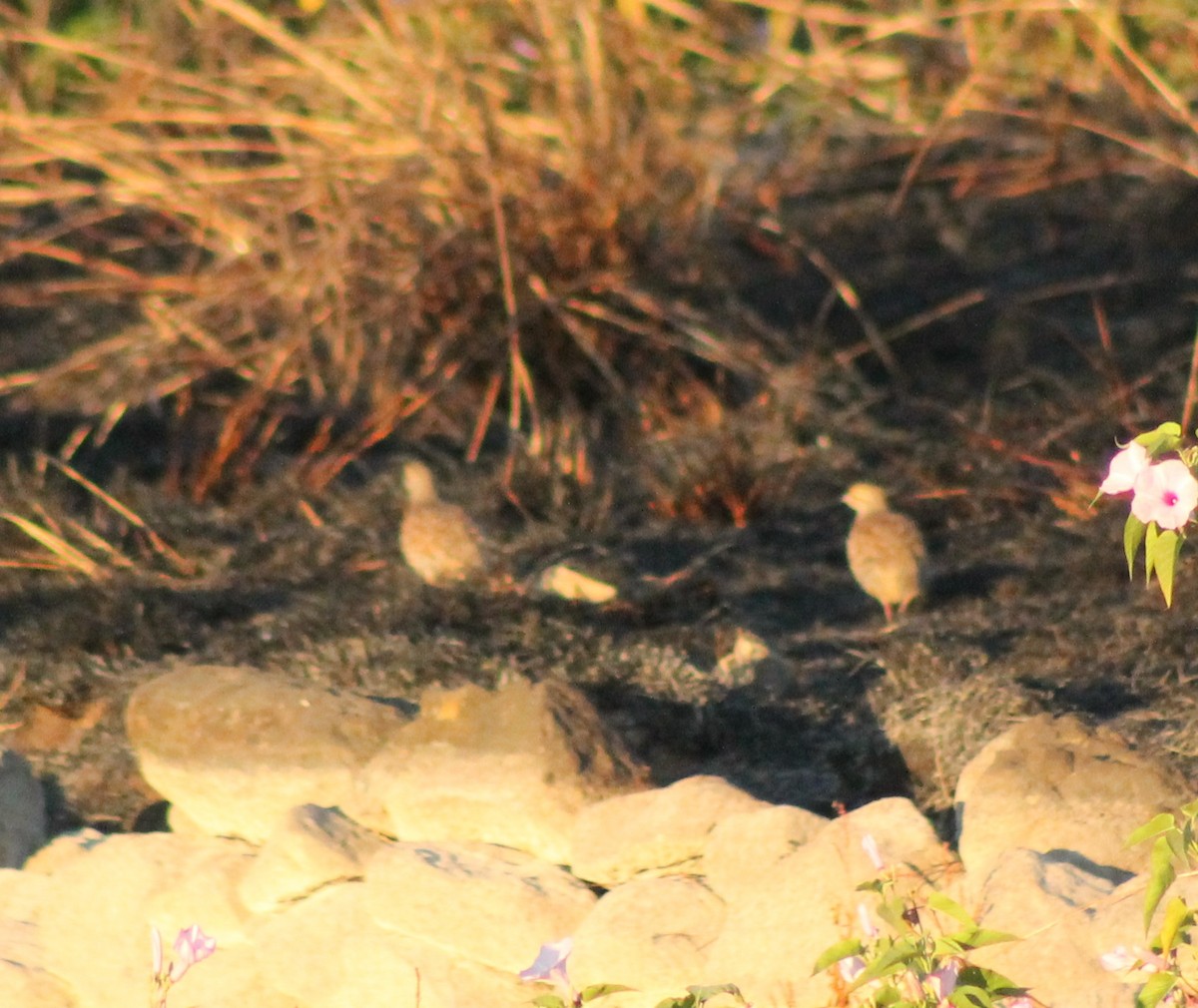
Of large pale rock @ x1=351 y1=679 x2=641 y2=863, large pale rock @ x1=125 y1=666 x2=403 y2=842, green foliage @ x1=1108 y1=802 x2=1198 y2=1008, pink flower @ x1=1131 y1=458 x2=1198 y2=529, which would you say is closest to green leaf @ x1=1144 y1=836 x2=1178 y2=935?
green foliage @ x1=1108 y1=802 x2=1198 y2=1008

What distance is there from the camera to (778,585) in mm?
4520

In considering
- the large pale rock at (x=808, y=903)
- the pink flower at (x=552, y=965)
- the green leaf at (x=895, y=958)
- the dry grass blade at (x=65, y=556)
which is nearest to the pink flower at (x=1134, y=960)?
the green leaf at (x=895, y=958)

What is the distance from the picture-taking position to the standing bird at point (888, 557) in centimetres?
407

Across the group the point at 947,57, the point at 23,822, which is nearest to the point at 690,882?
the point at 23,822

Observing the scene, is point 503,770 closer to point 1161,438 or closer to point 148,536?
point 1161,438

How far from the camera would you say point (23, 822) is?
3.84 metres

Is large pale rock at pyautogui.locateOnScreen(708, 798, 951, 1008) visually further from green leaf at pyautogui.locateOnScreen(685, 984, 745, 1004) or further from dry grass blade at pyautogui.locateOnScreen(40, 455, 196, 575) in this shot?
dry grass blade at pyautogui.locateOnScreen(40, 455, 196, 575)

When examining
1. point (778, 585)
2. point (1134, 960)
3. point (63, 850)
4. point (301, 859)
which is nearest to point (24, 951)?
point (63, 850)

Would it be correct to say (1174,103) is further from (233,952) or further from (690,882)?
(233,952)

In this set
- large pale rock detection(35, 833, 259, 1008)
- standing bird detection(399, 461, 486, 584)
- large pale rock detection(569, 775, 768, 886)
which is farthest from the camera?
standing bird detection(399, 461, 486, 584)

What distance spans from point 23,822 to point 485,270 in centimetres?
242

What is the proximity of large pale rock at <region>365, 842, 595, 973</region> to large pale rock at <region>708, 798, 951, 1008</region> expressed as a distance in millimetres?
316

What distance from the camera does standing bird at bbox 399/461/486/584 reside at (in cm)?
441

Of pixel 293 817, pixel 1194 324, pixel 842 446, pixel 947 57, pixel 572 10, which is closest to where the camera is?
pixel 293 817
